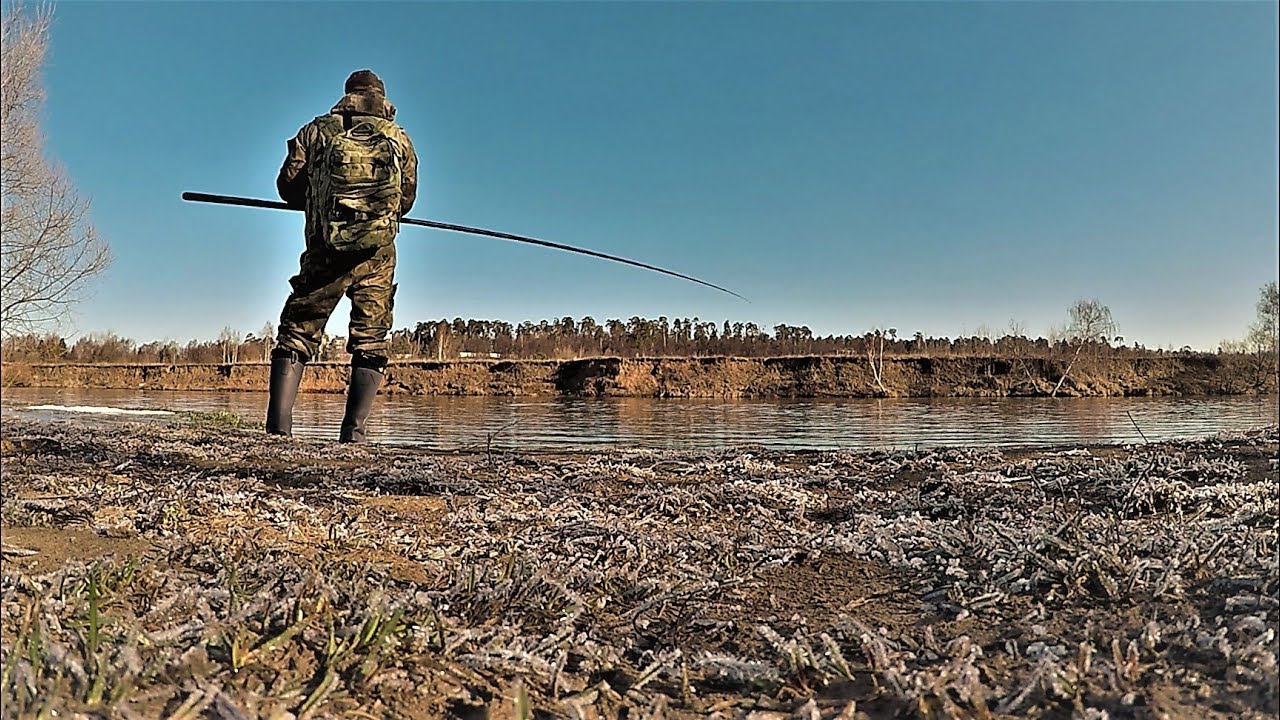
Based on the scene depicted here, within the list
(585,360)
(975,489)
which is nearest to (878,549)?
(975,489)

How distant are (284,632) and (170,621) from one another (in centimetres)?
25

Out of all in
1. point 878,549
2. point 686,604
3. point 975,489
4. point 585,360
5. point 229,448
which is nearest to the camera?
point 686,604

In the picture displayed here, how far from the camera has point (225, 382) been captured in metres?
44.9

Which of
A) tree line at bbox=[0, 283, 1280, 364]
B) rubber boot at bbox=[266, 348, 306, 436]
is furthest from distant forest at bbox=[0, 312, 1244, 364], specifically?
rubber boot at bbox=[266, 348, 306, 436]

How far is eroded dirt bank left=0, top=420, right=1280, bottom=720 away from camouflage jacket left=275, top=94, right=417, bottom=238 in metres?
2.42

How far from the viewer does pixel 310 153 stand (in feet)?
16.5

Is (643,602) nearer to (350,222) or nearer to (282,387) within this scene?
(350,222)

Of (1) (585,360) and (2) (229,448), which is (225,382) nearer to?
(1) (585,360)

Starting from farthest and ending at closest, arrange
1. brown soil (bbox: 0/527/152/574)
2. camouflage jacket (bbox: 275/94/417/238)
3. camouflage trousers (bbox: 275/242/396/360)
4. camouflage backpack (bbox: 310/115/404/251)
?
camouflage trousers (bbox: 275/242/396/360) < camouflage jacket (bbox: 275/94/417/238) < camouflage backpack (bbox: 310/115/404/251) < brown soil (bbox: 0/527/152/574)

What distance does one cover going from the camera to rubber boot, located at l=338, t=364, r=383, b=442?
5.57m

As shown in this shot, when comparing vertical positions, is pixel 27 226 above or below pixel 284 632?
above

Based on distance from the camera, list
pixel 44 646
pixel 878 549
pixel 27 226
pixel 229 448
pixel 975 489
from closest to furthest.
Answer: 1. pixel 44 646
2. pixel 878 549
3. pixel 975 489
4. pixel 27 226
5. pixel 229 448

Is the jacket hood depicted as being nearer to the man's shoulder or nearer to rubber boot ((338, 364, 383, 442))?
the man's shoulder

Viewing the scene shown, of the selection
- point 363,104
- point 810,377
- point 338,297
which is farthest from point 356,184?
point 810,377
